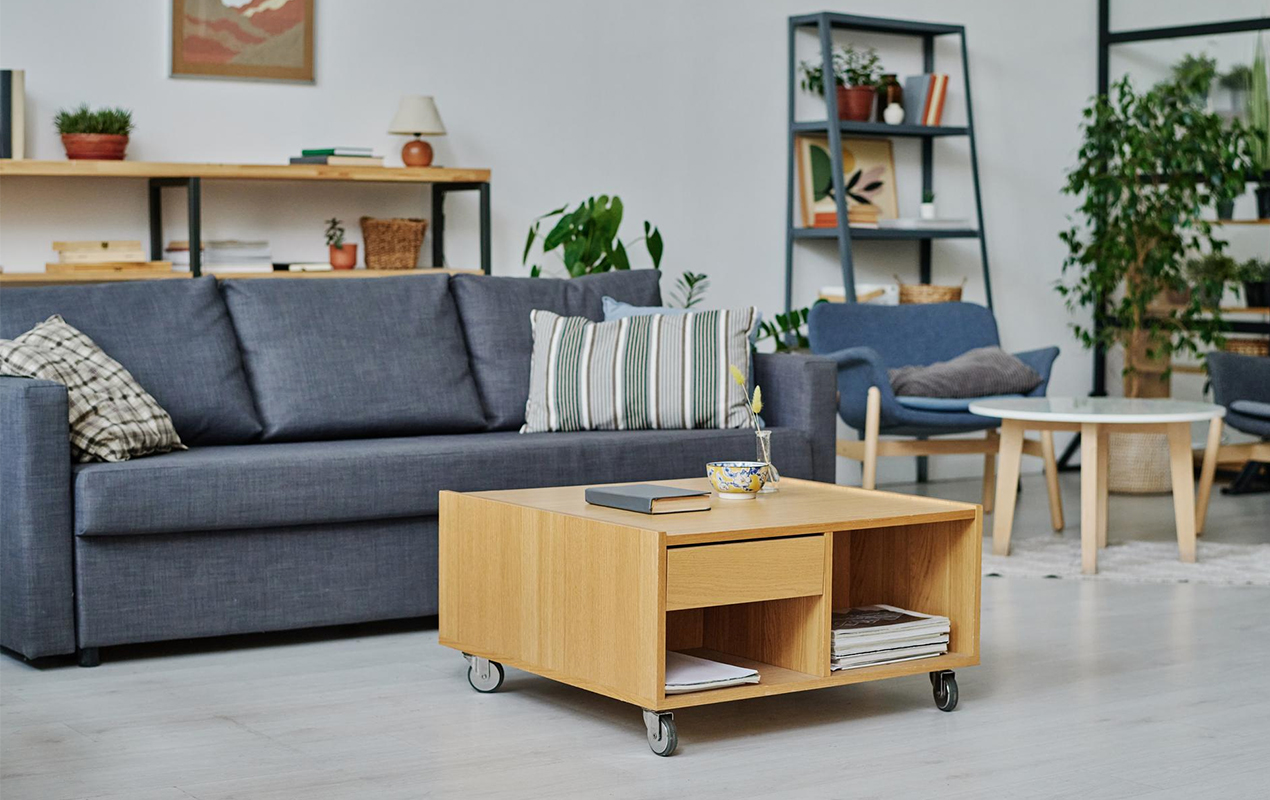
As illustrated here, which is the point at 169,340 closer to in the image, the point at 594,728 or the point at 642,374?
the point at 642,374

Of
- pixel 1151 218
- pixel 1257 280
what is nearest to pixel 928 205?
pixel 1151 218

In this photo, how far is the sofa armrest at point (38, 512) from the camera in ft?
10.8

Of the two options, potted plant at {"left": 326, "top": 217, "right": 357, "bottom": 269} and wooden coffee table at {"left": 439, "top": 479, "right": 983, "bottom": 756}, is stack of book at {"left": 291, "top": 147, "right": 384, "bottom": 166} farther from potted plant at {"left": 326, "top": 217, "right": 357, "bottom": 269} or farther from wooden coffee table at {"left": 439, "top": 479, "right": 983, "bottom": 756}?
wooden coffee table at {"left": 439, "top": 479, "right": 983, "bottom": 756}

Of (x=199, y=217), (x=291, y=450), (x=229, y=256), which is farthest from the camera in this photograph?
(x=229, y=256)

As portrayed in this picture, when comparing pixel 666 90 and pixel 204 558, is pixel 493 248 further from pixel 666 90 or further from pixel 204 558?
pixel 204 558

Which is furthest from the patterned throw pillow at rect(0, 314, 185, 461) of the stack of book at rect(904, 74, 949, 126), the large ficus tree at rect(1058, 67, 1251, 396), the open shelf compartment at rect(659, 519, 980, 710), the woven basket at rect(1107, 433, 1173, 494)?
the large ficus tree at rect(1058, 67, 1251, 396)

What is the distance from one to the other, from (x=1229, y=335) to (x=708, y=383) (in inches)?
134

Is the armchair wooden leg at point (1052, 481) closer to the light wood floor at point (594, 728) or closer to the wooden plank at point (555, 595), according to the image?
the light wood floor at point (594, 728)

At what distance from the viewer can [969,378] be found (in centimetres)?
548

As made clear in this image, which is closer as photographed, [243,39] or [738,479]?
[738,479]

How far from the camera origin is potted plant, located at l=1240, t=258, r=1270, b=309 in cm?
659

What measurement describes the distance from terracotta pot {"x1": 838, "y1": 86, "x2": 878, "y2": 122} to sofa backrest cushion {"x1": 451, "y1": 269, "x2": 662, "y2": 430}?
6.71 ft

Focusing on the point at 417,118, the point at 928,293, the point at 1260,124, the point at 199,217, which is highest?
the point at 1260,124

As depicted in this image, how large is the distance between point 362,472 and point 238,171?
163 cm
